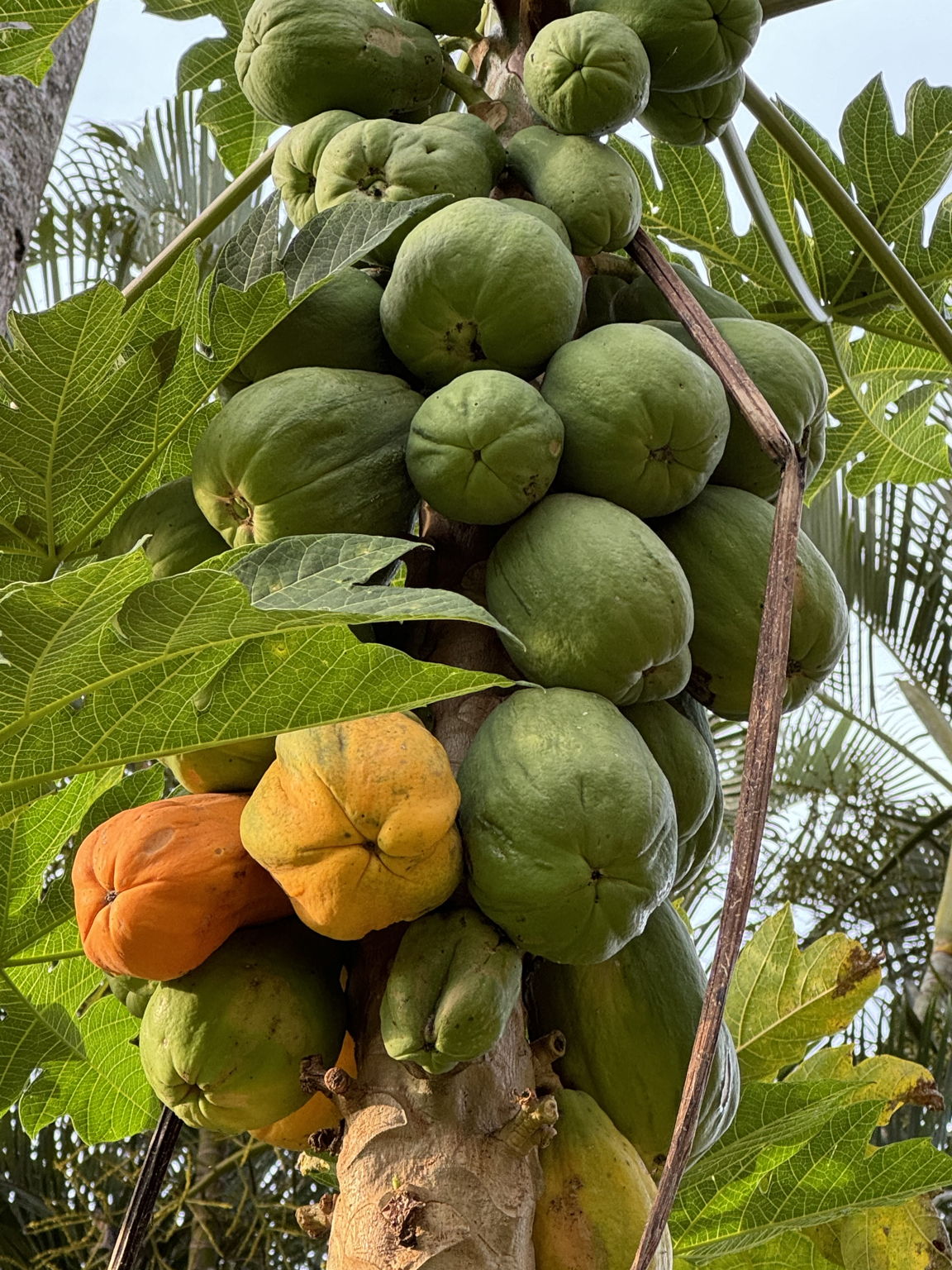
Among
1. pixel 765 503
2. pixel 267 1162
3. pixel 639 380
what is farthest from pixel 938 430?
pixel 267 1162

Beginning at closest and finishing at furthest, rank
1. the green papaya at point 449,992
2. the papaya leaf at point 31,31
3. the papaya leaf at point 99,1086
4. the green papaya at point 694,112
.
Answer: the green papaya at point 449,992, the papaya leaf at point 99,1086, the green papaya at point 694,112, the papaya leaf at point 31,31

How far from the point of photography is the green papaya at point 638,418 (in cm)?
123

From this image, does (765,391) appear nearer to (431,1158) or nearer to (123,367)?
(123,367)

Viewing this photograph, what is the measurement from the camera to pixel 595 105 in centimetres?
144

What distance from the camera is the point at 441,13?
162cm

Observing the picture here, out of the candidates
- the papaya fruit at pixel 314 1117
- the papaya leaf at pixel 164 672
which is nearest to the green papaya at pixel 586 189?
the papaya leaf at pixel 164 672

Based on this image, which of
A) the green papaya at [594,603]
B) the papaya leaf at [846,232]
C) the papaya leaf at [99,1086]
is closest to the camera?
the green papaya at [594,603]

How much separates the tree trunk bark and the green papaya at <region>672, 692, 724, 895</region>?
1.26 metres

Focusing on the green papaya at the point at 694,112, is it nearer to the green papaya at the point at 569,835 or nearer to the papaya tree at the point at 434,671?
the papaya tree at the point at 434,671

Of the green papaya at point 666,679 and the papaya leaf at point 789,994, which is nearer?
the green papaya at point 666,679

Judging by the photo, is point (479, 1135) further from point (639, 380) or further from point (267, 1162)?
point (267, 1162)

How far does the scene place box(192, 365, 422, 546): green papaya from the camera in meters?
1.23

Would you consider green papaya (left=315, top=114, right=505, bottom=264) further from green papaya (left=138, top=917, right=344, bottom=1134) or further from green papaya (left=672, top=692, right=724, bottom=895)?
green papaya (left=138, top=917, right=344, bottom=1134)

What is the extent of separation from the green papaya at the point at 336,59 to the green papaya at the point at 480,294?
1.10 feet
